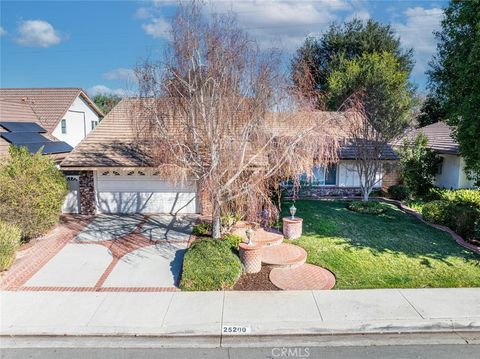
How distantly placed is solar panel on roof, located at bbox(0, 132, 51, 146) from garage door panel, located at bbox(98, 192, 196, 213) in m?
6.30

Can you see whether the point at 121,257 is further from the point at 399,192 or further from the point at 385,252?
the point at 399,192

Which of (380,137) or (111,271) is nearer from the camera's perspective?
(111,271)

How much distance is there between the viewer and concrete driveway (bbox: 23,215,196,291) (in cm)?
906

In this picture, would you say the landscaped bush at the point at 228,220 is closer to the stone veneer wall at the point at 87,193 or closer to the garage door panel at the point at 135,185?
the garage door panel at the point at 135,185

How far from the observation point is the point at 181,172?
970 centimetres

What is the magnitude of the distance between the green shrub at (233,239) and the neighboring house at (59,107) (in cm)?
1696

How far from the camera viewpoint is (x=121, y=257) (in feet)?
35.0


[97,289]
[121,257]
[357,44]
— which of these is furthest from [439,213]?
[357,44]

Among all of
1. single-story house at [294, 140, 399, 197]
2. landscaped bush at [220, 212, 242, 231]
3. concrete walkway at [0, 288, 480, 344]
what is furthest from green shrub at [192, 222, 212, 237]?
single-story house at [294, 140, 399, 197]

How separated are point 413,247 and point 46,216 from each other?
38.2 ft

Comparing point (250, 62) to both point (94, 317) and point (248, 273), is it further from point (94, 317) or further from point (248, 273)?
point (94, 317)

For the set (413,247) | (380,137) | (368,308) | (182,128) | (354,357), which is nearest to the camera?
(354,357)

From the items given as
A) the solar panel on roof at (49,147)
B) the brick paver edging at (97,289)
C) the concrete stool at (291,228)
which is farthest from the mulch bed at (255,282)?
the solar panel on roof at (49,147)

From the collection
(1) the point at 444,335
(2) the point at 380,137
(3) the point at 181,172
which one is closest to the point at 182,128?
(3) the point at 181,172
